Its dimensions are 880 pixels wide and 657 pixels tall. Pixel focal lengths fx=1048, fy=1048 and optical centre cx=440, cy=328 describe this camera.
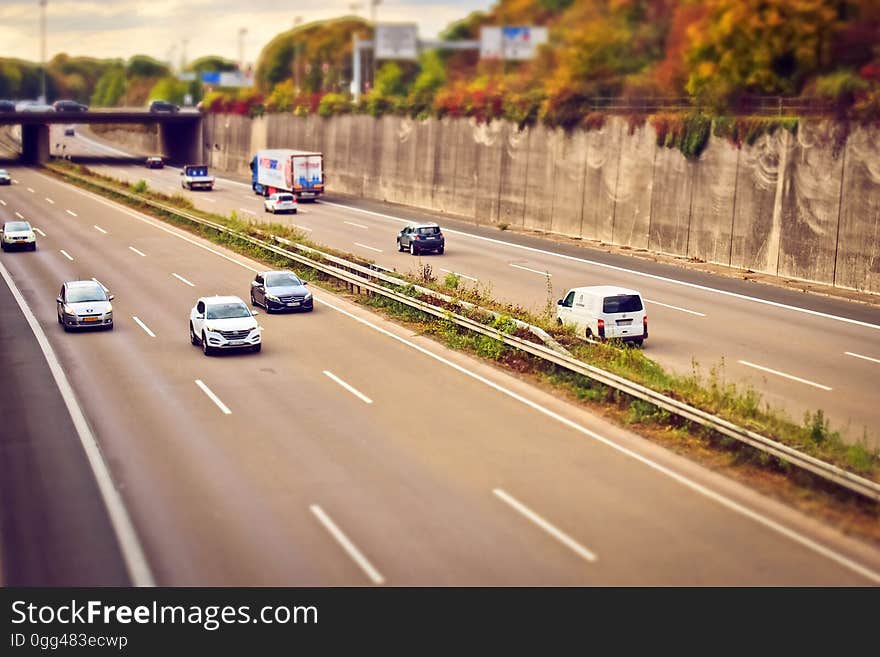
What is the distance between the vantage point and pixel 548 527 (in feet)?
53.1

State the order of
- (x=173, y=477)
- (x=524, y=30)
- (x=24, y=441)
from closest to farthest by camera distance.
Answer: (x=173, y=477) → (x=24, y=441) → (x=524, y=30)

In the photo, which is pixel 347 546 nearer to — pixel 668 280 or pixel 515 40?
pixel 668 280

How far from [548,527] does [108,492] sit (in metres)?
7.53

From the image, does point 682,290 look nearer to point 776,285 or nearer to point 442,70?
point 776,285

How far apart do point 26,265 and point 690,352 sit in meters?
32.3

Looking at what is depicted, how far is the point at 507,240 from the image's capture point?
57.9m

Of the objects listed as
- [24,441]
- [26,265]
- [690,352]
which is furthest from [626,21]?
[24,441]

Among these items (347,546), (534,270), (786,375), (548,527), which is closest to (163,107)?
(534,270)

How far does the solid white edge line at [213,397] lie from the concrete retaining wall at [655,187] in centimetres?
2683

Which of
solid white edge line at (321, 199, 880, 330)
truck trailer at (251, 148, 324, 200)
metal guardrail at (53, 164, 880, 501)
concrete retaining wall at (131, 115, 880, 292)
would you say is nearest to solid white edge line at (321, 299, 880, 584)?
metal guardrail at (53, 164, 880, 501)

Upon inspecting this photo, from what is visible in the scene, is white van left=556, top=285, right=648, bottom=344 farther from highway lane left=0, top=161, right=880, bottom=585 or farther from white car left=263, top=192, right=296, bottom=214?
white car left=263, top=192, right=296, bottom=214

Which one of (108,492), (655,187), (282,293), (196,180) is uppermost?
(655,187)

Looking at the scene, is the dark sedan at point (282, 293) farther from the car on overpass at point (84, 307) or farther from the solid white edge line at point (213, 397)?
the solid white edge line at point (213, 397)
